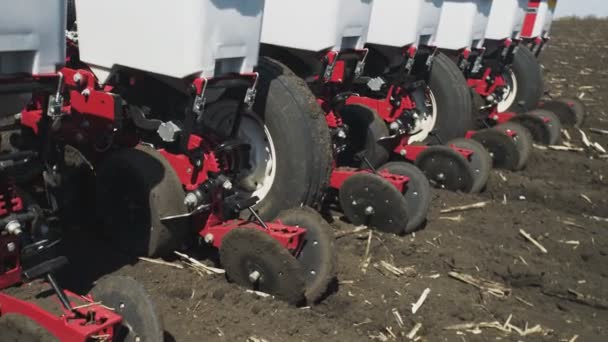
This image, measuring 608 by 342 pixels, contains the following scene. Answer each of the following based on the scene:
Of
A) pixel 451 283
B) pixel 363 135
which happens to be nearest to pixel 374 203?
pixel 451 283

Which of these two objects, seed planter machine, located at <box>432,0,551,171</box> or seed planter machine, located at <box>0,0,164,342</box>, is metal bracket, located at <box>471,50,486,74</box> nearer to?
seed planter machine, located at <box>432,0,551,171</box>

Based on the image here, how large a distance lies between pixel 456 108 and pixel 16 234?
465 cm

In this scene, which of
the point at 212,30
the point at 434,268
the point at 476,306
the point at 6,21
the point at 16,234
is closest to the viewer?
the point at 6,21

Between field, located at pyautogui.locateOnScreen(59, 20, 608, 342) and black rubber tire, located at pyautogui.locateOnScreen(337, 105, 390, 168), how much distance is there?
0.63m

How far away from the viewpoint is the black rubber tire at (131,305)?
2.62 metres

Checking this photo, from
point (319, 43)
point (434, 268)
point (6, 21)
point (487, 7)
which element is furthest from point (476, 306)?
point (487, 7)

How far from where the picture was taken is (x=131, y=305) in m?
2.66

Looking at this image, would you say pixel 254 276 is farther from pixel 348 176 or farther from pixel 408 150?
pixel 408 150

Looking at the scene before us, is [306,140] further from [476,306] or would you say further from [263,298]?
[476,306]

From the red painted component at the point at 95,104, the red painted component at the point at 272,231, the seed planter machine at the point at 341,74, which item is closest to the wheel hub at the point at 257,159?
the seed planter machine at the point at 341,74

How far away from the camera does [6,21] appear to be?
2.44 m

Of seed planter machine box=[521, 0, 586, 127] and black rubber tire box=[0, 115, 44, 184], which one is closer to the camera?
black rubber tire box=[0, 115, 44, 184]

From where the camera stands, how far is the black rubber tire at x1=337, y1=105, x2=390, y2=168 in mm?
5512

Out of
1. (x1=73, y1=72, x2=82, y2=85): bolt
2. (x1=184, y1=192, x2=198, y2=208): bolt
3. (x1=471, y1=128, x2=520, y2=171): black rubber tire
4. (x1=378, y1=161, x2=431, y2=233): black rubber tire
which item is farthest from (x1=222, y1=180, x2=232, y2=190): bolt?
(x1=471, y1=128, x2=520, y2=171): black rubber tire
